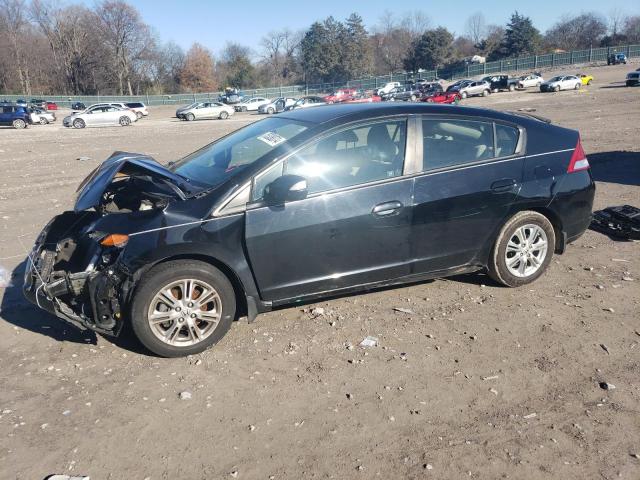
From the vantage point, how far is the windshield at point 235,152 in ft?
14.5

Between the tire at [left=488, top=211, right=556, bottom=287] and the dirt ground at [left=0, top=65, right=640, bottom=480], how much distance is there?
150mm

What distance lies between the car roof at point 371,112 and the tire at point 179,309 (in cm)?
161

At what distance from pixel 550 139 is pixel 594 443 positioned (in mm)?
3007

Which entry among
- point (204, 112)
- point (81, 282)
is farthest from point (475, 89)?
point (81, 282)

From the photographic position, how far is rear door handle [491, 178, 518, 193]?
475 cm

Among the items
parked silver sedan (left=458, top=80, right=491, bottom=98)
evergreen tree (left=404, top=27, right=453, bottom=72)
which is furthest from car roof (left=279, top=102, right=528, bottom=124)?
evergreen tree (left=404, top=27, right=453, bottom=72)

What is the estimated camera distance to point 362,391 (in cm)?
361

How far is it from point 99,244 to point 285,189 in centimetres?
145

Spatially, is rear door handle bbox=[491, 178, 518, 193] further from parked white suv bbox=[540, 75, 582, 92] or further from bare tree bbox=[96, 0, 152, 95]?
bare tree bbox=[96, 0, 152, 95]

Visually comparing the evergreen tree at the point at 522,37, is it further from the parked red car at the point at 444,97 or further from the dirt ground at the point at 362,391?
the dirt ground at the point at 362,391

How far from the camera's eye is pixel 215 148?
519cm

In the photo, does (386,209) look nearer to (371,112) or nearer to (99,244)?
(371,112)

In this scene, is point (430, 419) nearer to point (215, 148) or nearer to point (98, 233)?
point (98, 233)

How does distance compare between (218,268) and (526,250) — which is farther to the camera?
(526,250)
